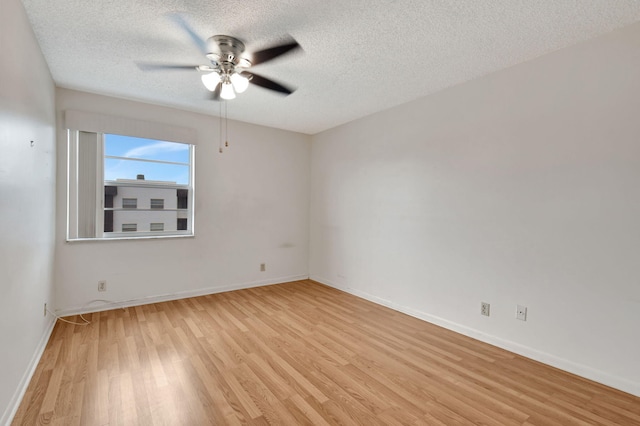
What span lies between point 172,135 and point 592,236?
14.8 ft

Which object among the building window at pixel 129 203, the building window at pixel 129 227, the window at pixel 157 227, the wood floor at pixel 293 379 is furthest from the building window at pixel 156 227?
the wood floor at pixel 293 379

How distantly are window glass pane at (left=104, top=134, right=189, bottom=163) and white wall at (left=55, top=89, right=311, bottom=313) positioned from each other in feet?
0.79

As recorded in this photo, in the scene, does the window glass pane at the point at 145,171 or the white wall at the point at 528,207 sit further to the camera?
the window glass pane at the point at 145,171

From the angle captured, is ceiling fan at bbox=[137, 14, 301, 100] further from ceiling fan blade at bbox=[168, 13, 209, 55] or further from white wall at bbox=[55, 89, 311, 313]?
white wall at bbox=[55, 89, 311, 313]

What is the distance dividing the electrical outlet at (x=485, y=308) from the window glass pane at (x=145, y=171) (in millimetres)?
3896

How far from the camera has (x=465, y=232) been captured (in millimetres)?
2984

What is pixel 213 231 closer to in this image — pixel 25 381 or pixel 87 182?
pixel 87 182

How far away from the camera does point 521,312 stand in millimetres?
2570

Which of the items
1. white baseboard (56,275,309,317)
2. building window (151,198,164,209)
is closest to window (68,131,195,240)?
building window (151,198,164,209)

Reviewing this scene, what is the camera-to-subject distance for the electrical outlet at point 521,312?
100 inches

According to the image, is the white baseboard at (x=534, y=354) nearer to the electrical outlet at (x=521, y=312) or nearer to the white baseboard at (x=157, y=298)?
the electrical outlet at (x=521, y=312)

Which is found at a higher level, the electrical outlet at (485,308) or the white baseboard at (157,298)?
the electrical outlet at (485,308)

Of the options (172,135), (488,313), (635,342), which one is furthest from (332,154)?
(635,342)

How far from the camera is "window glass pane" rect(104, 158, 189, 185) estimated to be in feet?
11.7
